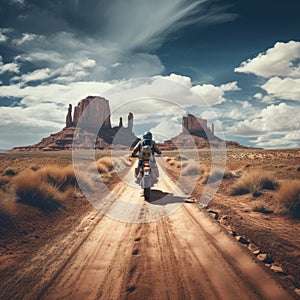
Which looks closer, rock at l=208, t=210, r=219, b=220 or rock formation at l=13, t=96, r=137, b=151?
rock at l=208, t=210, r=219, b=220

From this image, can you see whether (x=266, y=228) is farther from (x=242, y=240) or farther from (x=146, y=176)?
(x=146, y=176)

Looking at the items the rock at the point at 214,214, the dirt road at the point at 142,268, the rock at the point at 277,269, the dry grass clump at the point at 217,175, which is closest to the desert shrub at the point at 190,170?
the dry grass clump at the point at 217,175

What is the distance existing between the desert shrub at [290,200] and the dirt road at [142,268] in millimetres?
3009

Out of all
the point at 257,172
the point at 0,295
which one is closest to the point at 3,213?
the point at 0,295

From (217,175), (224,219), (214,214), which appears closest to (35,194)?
(214,214)

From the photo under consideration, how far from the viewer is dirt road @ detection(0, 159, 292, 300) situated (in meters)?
3.50

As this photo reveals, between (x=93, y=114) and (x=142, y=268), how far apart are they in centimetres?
14455

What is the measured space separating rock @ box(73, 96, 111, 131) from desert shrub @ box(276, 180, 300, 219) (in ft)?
412

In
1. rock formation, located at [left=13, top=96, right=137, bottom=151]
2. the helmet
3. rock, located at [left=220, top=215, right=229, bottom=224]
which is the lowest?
rock, located at [left=220, top=215, right=229, bottom=224]

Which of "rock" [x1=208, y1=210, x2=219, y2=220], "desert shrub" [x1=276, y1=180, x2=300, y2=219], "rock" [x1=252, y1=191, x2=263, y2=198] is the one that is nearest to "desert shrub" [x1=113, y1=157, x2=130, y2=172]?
"rock" [x1=252, y1=191, x2=263, y2=198]

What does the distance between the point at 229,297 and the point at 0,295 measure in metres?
3.36

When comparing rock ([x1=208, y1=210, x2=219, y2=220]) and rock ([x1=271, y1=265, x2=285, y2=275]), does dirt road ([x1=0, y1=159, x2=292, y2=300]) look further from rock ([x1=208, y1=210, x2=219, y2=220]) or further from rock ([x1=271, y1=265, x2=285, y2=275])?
rock ([x1=208, y1=210, x2=219, y2=220])

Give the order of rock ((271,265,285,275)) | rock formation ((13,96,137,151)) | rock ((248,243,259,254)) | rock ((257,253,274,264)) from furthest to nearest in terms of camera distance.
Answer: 1. rock formation ((13,96,137,151))
2. rock ((248,243,259,254))
3. rock ((257,253,274,264))
4. rock ((271,265,285,275))

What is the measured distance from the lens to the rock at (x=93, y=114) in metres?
133
